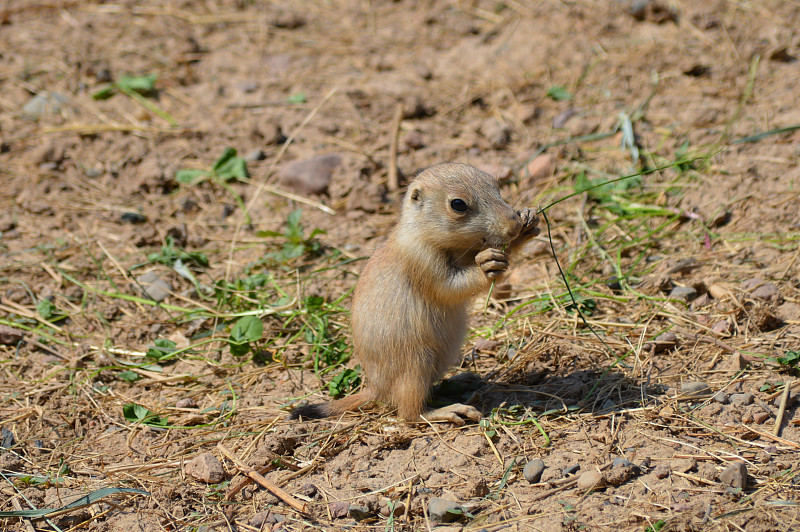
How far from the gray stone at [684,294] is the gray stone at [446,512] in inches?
99.0

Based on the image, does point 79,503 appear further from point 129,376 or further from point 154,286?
point 154,286

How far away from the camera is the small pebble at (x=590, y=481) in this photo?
3.55 meters

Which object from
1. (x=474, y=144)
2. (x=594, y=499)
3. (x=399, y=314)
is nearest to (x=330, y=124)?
(x=474, y=144)

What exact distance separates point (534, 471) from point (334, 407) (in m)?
1.35

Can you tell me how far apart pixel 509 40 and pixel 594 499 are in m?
6.17

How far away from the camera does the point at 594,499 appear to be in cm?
349

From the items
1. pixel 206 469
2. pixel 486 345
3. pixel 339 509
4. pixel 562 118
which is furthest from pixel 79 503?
pixel 562 118

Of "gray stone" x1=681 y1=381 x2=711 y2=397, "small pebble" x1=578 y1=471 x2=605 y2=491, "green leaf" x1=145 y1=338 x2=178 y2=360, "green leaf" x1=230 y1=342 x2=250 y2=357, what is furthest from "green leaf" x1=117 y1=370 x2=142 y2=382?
"gray stone" x1=681 y1=381 x2=711 y2=397

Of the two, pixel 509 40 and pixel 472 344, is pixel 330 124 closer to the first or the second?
pixel 509 40

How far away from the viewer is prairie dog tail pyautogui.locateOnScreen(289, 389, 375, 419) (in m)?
4.45

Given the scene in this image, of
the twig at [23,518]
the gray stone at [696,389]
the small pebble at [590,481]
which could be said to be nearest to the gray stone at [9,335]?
the twig at [23,518]

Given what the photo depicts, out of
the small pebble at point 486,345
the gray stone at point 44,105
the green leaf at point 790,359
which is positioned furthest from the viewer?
the gray stone at point 44,105

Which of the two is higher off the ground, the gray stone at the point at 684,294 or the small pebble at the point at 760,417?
the gray stone at the point at 684,294

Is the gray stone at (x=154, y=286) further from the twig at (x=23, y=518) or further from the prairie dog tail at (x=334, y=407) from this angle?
the twig at (x=23, y=518)
